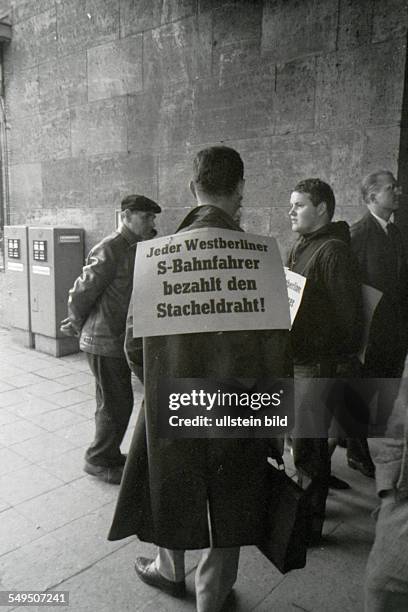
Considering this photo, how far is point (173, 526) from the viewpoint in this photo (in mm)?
2043

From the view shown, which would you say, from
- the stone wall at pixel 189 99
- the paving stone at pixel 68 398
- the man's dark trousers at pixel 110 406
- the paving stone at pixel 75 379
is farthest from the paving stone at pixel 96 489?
the stone wall at pixel 189 99

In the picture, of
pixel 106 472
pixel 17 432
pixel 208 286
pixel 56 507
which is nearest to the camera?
pixel 208 286

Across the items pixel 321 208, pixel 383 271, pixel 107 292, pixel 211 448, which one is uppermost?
pixel 321 208

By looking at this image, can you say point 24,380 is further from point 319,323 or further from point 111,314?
point 319,323

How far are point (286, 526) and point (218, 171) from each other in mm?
1316

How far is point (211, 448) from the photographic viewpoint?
199 centimetres

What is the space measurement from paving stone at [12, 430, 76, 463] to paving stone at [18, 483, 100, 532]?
52cm

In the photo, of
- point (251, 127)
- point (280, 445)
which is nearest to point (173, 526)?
point (280, 445)

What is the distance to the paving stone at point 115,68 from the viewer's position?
5.84 metres

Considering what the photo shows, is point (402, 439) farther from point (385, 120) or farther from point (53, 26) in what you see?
point (53, 26)

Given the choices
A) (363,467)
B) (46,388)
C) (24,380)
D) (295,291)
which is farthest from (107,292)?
(24,380)

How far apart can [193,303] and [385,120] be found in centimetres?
293

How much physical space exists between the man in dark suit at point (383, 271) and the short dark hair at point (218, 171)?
6.19 feet

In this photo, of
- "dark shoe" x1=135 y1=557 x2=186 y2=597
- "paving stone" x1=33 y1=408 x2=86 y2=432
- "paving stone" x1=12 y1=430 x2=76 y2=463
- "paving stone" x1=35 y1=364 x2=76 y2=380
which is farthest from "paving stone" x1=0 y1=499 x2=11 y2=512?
"paving stone" x1=35 y1=364 x2=76 y2=380
